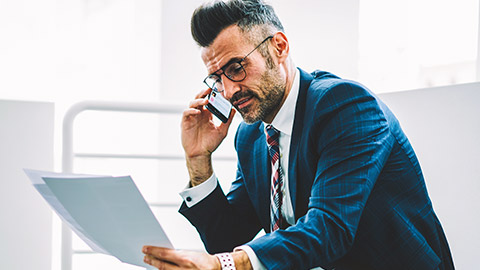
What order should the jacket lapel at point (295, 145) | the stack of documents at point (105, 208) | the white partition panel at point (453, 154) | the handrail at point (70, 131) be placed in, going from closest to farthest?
the stack of documents at point (105, 208), the jacket lapel at point (295, 145), the white partition panel at point (453, 154), the handrail at point (70, 131)

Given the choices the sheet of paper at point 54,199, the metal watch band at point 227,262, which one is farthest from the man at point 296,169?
the sheet of paper at point 54,199

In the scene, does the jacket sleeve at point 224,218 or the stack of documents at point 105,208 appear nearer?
the stack of documents at point 105,208

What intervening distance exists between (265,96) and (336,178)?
31 centimetres

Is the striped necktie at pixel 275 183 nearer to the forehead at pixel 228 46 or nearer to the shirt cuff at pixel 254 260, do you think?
the forehead at pixel 228 46

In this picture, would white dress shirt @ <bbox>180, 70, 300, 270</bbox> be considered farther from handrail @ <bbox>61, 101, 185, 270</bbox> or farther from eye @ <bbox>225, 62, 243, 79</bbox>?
handrail @ <bbox>61, 101, 185, 270</bbox>

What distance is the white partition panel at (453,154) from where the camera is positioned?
1.23 m

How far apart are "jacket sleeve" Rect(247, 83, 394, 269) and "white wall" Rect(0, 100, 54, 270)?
3.03ft

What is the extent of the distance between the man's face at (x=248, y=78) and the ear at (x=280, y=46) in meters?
0.03

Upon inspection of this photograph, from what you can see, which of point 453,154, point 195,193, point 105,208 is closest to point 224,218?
point 195,193

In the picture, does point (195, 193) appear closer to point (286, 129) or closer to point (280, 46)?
point (286, 129)

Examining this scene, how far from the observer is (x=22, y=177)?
146cm

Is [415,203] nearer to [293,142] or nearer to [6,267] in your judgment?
[293,142]

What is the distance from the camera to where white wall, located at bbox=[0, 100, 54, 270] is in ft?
4.72

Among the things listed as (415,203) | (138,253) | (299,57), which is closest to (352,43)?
(299,57)
